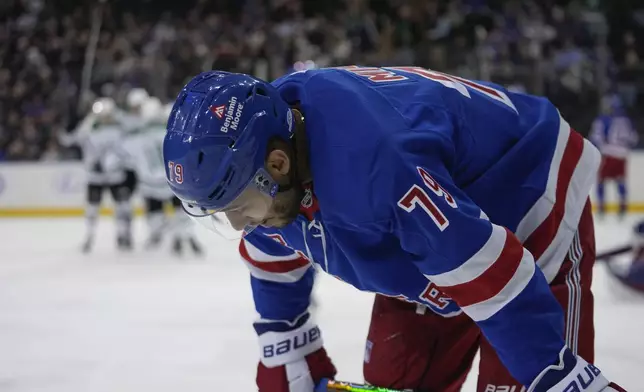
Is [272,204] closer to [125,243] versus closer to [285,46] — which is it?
[125,243]

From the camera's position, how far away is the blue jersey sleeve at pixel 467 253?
1222 millimetres

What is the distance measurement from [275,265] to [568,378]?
755 mm

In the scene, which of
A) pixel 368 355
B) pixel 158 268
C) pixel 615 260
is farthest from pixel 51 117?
pixel 368 355

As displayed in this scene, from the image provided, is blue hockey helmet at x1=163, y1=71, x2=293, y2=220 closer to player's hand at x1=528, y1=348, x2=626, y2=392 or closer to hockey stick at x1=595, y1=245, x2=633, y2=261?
player's hand at x1=528, y1=348, x2=626, y2=392

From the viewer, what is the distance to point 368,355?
6.25 feet

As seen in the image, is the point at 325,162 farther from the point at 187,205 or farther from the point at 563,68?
the point at 563,68

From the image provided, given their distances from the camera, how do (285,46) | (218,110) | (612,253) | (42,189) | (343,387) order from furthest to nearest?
(285,46) < (42,189) < (612,253) < (343,387) < (218,110)

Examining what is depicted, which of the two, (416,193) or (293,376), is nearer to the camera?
(416,193)

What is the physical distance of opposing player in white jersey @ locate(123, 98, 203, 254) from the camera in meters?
6.56

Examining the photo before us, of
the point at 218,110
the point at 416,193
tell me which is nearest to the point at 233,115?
the point at 218,110

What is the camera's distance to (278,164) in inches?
54.9

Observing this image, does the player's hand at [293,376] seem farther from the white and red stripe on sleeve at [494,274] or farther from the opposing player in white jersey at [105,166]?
the opposing player in white jersey at [105,166]

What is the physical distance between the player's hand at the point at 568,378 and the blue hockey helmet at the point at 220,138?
1.83 ft

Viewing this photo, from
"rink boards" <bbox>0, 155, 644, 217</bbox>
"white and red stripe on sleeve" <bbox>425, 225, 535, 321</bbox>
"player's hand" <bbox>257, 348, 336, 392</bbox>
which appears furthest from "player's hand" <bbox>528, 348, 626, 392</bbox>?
"rink boards" <bbox>0, 155, 644, 217</bbox>
